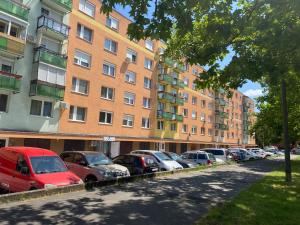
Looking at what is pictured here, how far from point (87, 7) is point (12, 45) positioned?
10038 millimetres

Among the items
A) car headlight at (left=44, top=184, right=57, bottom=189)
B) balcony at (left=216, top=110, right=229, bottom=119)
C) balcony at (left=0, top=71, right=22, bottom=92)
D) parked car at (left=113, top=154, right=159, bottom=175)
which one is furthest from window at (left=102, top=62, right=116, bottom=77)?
balcony at (left=216, top=110, right=229, bottom=119)

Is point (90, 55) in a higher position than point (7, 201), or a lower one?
higher

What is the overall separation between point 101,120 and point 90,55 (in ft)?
20.6

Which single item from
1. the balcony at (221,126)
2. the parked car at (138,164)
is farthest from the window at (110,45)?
the balcony at (221,126)

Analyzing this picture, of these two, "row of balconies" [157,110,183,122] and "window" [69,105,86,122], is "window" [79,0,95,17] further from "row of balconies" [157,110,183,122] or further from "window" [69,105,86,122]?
"row of balconies" [157,110,183,122]

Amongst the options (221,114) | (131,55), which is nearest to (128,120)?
(131,55)

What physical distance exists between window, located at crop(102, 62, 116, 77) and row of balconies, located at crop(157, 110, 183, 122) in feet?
29.3

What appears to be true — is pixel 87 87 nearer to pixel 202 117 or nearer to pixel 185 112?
pixel 185 112

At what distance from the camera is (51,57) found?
24672 millimetres

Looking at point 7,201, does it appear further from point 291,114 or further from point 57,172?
point 291,114

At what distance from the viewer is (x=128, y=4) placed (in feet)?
24.8

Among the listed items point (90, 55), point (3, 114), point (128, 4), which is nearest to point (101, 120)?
point (90, 55)

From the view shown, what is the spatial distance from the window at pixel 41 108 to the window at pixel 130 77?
35.5 ft

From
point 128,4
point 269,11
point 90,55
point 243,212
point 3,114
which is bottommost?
point 243,212
